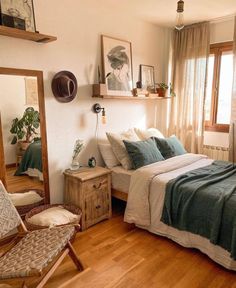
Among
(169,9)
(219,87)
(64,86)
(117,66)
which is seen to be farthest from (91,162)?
(219,87)

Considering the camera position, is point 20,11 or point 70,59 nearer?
point 20,11

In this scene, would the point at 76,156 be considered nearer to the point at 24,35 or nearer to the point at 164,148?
the point at 164,148

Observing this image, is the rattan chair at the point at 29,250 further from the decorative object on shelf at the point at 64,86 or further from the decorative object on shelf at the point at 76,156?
the decorative object on shelf at the point at 64,86

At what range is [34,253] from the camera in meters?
1.54

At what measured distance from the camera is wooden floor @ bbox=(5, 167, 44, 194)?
2.26 meters

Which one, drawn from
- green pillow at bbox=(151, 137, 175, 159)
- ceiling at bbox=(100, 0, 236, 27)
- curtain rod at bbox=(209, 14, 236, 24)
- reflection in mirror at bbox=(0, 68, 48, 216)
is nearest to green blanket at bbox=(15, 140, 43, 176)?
reflection in mirror at bbox=(0, 68, 48, 216)

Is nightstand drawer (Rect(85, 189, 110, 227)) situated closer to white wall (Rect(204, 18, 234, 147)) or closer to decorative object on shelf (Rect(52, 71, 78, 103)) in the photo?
decorative object on shelf (Rect(52, 71, 78, 103))

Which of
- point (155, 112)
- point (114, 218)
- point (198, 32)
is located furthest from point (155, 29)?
point (114, 218)

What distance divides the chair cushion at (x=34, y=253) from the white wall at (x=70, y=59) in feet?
2.92

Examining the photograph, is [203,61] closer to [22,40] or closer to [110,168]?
[110,168]

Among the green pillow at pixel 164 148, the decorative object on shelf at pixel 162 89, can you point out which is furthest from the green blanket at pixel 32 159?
the decorative object on shelf at pixel 162 89

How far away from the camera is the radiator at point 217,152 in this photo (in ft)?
11.5

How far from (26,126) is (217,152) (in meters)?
2.70

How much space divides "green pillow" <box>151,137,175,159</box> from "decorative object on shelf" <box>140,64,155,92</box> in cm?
91
